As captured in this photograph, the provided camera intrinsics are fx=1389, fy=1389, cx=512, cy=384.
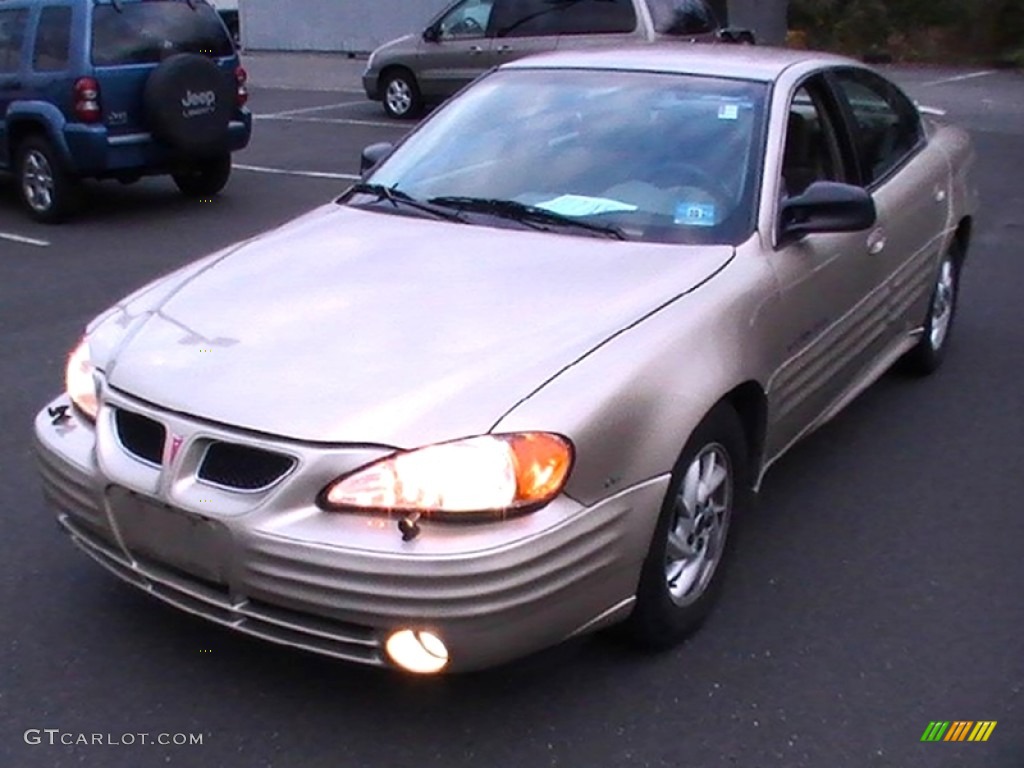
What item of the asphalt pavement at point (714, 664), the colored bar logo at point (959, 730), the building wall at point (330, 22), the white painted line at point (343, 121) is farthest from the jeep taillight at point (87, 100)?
the building wall at point (330, 22)

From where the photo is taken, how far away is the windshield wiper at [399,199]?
4535 millimetres

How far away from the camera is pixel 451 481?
315cm

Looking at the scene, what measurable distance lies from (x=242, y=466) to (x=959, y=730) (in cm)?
192

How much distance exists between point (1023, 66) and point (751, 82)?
2021cm

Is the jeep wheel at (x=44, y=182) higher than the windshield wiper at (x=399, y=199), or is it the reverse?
the windshield wiper at (x=399, y=199)

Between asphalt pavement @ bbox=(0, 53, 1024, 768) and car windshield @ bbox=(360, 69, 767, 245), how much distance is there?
3.84ft

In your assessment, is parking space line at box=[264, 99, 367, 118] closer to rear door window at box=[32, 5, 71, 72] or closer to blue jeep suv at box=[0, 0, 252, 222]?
blue jeep suv at box=[0, 0, 252, 222]

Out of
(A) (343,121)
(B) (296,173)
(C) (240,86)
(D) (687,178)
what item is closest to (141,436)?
(D) (687,178)

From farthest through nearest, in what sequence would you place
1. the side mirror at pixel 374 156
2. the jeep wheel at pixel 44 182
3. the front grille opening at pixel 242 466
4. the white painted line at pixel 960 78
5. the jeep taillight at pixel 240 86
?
the white painted line at pixel 960 78, the jeep taillight at pixel 240 86, the jeep wheel at pixel 44 182, the side mirror at pixel 374 156, the front grille opening at pixel 242 466

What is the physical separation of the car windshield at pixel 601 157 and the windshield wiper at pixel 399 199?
2 centimetres

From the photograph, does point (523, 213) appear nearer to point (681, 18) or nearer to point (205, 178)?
point (205, 178)

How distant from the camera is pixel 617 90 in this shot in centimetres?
486

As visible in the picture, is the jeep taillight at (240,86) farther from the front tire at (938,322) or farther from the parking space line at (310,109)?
the front tire at (938,322)

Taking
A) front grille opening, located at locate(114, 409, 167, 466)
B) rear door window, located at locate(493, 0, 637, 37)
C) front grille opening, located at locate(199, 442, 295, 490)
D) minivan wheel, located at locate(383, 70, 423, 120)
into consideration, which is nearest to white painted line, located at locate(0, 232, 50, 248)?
front grille opening, located at locate(114, 409, 167, 466)
